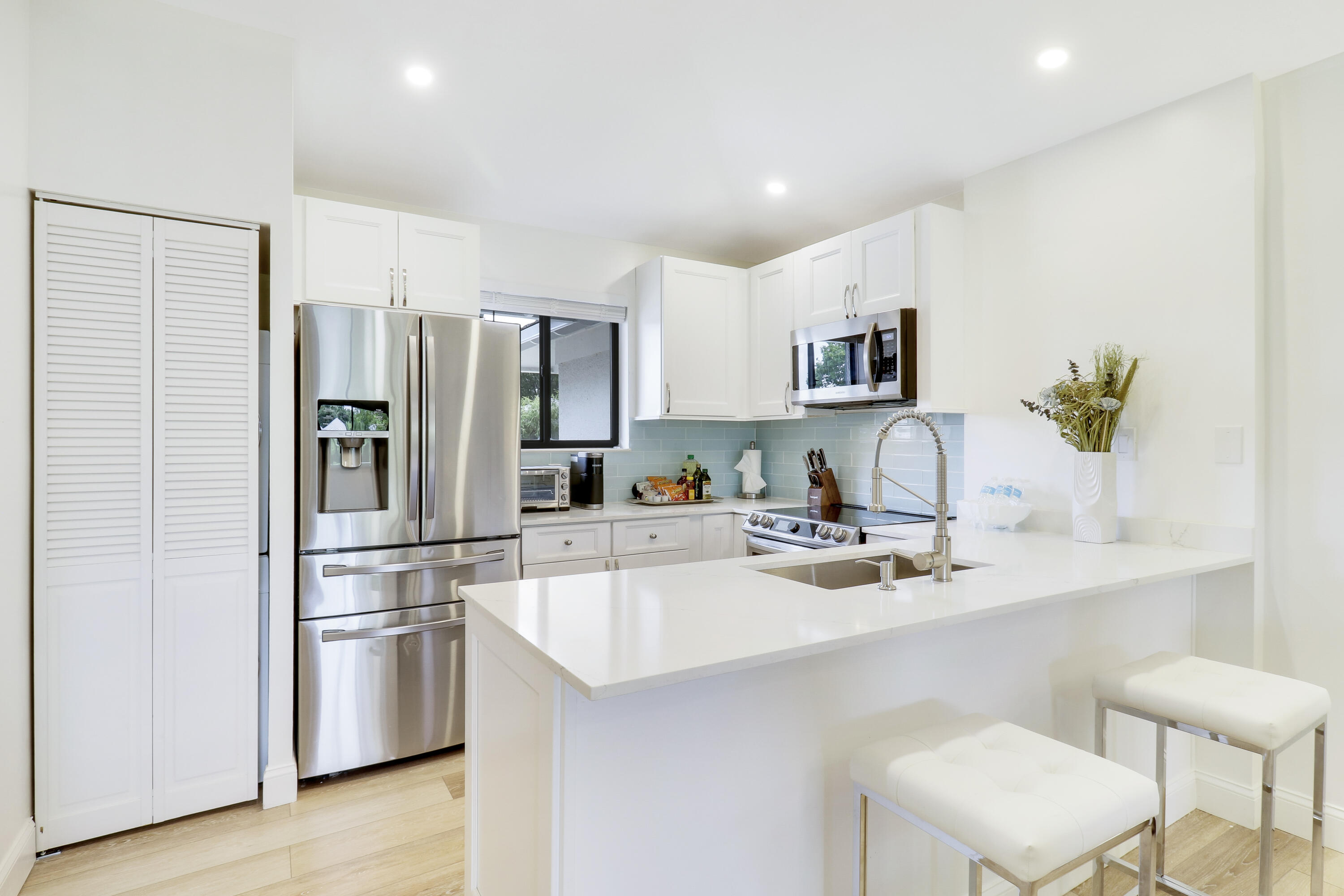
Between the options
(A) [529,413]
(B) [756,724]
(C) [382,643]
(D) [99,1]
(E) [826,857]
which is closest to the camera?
(B) [756,724]

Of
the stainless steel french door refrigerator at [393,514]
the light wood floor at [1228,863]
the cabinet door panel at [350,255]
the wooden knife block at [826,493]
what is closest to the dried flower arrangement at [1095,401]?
the light wood floor at [1228,863]

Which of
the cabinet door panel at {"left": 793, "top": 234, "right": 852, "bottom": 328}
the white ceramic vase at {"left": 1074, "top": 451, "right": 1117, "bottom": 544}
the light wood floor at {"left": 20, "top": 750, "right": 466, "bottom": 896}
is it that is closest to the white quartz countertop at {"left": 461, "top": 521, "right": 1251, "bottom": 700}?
the white ceramic vase at {"left": 1074, "top": 451, "right": 1117, "bottom": 544}

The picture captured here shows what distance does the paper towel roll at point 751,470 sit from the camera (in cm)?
441

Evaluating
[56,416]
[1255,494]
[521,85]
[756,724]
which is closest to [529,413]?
[521,85]

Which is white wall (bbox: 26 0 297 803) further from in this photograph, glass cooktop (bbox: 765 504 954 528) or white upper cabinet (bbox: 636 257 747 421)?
glass cooktop (bbox: 765 504 954 528)

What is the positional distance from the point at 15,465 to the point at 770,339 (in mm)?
3208

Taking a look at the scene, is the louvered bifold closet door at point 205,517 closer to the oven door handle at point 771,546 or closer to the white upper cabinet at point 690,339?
the white upper cabinet at point 690,339

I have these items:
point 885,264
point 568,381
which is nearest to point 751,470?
point 568,381

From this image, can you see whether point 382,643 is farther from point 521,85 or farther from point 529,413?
point 521,85

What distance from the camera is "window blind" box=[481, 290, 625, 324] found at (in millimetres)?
3697

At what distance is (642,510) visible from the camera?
146 inches

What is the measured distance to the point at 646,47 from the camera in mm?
2127

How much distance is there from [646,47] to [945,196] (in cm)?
186

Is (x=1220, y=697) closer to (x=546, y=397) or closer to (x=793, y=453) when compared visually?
(x=793, y=453)
